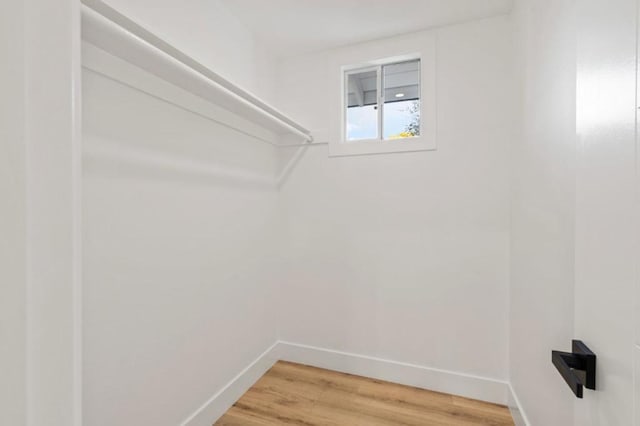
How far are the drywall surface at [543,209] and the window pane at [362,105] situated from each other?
91 centimetres

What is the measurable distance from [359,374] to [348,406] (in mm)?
352

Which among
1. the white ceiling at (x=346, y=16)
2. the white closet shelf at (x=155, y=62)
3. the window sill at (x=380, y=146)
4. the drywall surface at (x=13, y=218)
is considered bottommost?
the drywall surface at (x=13, y=218)

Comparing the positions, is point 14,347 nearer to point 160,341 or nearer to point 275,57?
point 160,341

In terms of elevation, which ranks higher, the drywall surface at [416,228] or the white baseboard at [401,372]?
the drywall surface at [416,228]

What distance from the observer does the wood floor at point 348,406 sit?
1662 mm

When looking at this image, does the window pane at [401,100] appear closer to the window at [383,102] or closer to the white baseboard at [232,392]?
the window at [383,102]

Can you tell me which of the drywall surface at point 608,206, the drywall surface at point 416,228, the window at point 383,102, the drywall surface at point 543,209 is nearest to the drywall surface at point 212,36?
the drywall surface at point 416,228

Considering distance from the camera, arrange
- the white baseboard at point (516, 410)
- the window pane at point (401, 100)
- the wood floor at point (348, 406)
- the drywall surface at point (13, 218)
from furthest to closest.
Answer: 1. the window pane at point (401, 100)
2. the wood floor at point (348, 406)
3. the white baseboard at point (516, 410)
4. the drywall surface at point (13, 218)

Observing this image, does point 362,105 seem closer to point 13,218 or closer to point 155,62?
point 155,62

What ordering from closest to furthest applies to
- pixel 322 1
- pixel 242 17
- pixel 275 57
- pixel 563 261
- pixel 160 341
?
pixel 563 261 → pixel 160 341 → pixel 322 1 → pixel 242 17 → pixel 275 57

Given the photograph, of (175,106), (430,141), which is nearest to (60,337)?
(175,106)

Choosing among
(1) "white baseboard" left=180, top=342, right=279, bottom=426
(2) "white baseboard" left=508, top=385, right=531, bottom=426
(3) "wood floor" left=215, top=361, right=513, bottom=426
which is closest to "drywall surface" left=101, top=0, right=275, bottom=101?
(1) "white baseboard" left=180, top=342, right=279, bottom=426

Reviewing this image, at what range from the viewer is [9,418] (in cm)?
36

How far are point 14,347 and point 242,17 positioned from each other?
209 cm
